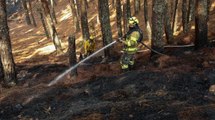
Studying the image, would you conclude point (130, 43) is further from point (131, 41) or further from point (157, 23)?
point (157, 23)

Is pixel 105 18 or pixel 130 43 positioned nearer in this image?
pixel 130 43

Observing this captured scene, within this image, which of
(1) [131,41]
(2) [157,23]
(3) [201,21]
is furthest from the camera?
(3) [201,21]

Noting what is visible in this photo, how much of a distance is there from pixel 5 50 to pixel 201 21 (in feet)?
26.6

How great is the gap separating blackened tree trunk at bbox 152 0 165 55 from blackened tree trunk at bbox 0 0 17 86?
5.98m

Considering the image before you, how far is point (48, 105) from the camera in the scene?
10.4 metres

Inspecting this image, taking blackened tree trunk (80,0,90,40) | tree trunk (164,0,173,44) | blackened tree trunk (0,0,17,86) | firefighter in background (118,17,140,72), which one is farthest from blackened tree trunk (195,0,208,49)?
blackened tree trunk (80,0,90,40)

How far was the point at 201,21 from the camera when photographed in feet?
43.2

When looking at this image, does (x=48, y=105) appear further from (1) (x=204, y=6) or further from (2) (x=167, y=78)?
(1) (x=204, y=6)

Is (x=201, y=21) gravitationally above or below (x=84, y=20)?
above

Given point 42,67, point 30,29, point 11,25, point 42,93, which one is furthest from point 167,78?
point 11,25

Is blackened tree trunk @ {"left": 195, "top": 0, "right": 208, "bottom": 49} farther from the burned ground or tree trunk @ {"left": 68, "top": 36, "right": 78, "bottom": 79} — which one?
tree trunk @ {"left": 68, "top": 36, "right": 78, "bottom": 79}

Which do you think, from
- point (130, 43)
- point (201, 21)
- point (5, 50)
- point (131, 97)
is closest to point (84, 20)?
point (5, 50)

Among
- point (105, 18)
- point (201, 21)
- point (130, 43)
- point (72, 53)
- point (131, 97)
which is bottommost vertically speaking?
point (131, 97)

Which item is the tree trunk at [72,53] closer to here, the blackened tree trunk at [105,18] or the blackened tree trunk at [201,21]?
the blackened tree trunk at [105,18]
